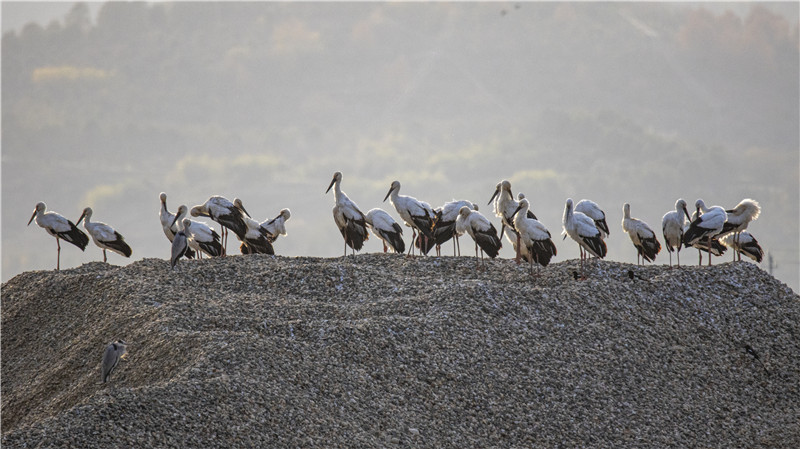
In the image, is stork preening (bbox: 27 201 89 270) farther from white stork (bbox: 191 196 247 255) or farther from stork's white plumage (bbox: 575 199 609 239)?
stork's white plumage (bbox: 575 199 609 239)

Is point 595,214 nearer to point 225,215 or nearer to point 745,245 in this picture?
point 745,245

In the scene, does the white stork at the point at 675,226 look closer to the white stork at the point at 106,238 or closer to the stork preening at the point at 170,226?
the stork preening at the point at 170,226

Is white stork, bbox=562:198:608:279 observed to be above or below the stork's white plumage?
below

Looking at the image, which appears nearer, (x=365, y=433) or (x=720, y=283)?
(x=365, y=433)

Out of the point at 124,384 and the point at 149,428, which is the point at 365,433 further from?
the point at 124,384

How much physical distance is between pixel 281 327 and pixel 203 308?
157cm

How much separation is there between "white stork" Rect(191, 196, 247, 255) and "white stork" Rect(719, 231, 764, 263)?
32.0 feet

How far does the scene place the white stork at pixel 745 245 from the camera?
1673cm

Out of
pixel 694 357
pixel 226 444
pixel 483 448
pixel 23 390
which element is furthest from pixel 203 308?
pixel 694 357

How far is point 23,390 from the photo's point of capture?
12.3 m

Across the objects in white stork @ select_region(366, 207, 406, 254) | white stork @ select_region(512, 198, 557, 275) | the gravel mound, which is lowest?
the gravel mound

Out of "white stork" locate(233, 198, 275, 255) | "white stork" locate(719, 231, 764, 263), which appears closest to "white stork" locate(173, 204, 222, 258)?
"white stork" locate(233, 198, 275, 255)

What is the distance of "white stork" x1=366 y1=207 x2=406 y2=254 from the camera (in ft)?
54.9

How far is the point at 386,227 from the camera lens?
54.9ft
